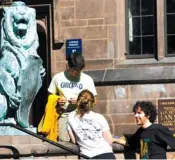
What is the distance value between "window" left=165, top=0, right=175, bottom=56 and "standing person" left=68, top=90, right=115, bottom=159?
726 centimetres

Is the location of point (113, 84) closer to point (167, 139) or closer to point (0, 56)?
point (0, 56)

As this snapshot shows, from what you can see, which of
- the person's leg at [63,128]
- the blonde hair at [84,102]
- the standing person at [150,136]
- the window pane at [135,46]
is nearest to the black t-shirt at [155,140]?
the standing person at [150,136]

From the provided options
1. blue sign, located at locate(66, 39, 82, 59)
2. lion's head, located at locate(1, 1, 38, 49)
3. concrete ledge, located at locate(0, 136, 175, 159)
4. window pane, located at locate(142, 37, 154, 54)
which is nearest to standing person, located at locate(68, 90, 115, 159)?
concrete ledge, located at locate(0, 136, 175, 159)

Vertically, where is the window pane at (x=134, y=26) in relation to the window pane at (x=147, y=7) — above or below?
below

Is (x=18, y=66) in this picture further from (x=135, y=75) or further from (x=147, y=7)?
(x=147, y=7)

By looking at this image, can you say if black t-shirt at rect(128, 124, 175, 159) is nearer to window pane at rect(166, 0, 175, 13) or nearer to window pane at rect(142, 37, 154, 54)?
window pane at rect(142, 37, 154, 54)

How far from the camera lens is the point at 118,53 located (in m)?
16.8

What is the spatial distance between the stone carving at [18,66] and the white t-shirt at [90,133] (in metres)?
2.13

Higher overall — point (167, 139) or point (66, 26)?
point (66, 26)

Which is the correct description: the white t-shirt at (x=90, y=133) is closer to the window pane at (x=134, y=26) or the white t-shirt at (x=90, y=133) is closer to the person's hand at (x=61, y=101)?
→ the person's hand at (x=61, y=101)

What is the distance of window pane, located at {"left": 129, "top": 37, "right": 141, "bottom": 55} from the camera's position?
1708 cm

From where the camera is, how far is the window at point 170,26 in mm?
16812

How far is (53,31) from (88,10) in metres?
0.78

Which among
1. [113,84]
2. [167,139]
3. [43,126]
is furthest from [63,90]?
[113,84]
